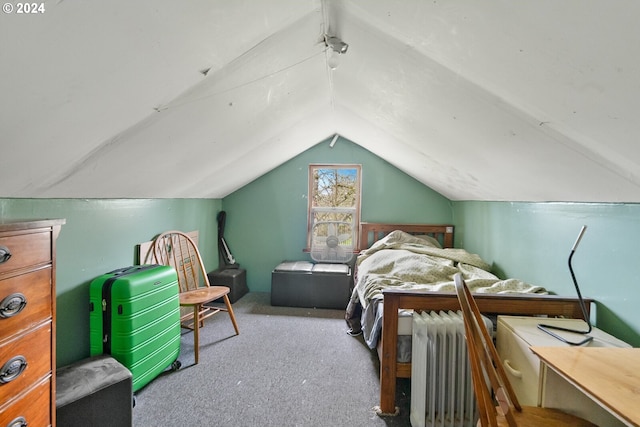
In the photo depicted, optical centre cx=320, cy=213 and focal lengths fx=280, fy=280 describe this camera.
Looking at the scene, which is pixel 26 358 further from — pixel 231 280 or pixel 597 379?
pixel 231 280

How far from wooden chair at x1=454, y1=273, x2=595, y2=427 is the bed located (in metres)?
0.62

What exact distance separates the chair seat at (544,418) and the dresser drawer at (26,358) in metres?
1.63

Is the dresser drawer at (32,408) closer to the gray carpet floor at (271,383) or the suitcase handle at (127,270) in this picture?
the gray carpet floor at (271,383)

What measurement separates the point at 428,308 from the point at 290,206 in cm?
261

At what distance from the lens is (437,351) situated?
1518 millimetres

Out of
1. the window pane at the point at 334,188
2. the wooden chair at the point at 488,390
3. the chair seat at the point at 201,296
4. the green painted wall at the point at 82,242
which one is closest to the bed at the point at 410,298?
the wooden chair at the point at 488,390

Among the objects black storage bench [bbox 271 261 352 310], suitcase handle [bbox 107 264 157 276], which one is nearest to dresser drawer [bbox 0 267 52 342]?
suitcase handle [bbox 107 264 157 276]

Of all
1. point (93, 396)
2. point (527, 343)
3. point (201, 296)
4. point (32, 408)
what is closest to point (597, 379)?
point (527, 343)

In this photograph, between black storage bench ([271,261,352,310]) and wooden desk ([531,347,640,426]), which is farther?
black storage bench ([271,261,352,310])

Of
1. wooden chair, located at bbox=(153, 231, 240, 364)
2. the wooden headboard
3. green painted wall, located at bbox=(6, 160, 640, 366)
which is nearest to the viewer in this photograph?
green painted wall, located at bbox=(6, 160, 640, 366)

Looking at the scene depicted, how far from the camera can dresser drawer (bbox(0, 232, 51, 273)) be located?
88cm

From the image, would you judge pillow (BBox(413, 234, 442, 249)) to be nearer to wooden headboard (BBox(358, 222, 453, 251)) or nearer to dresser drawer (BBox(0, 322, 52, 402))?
wooden headboard (BBox(358, 222, 453, 251))

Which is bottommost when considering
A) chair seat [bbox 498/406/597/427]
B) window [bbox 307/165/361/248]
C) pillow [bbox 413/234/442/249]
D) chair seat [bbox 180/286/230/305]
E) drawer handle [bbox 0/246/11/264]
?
chair seat [bbox 180/286/230/305]

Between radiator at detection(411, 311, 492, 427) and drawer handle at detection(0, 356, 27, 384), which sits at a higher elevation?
drawer handle at detection(0, 356, 27, 384)
